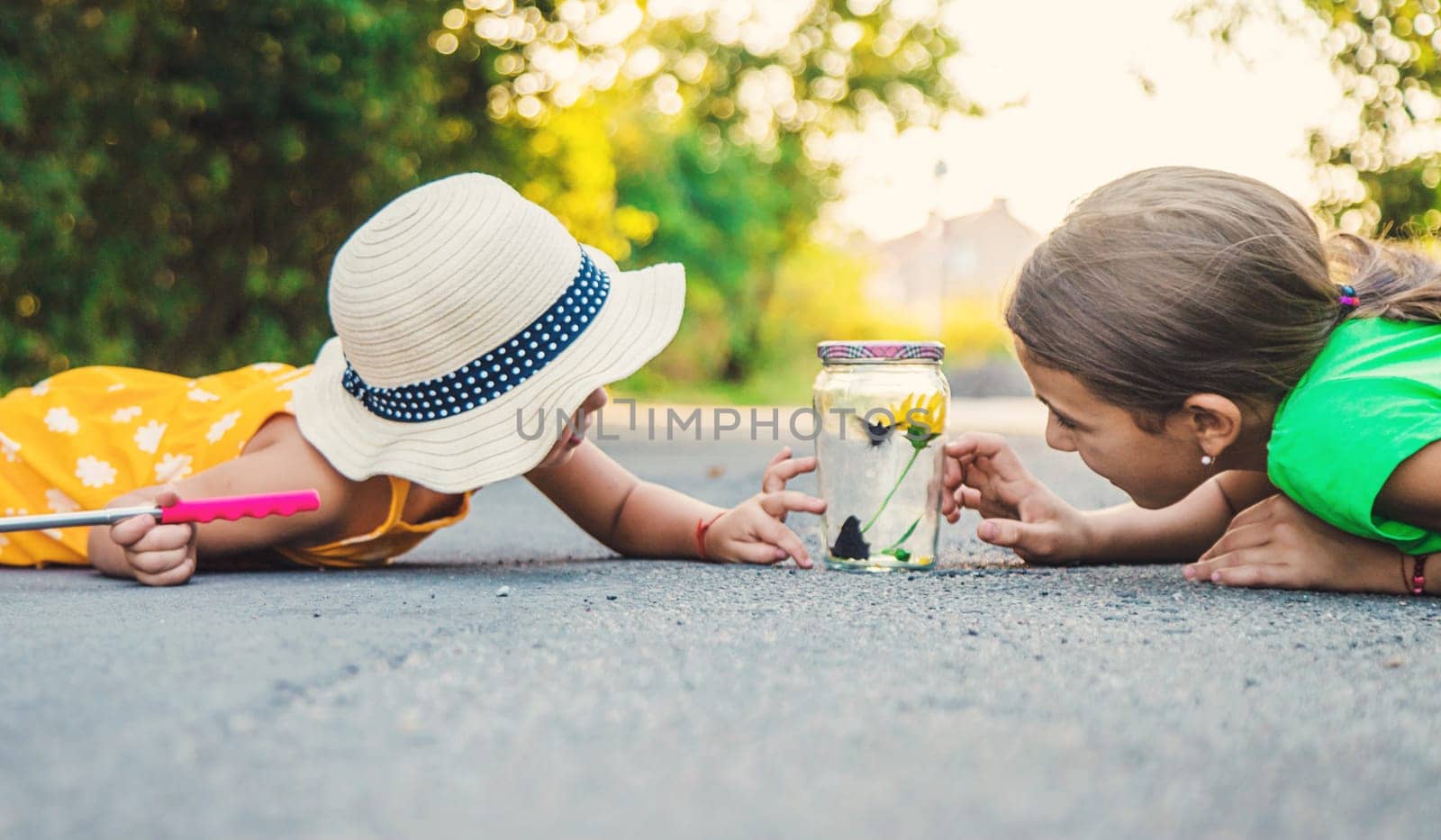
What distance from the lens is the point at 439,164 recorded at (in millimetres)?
6012

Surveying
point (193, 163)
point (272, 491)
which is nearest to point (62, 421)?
point (272, 491)

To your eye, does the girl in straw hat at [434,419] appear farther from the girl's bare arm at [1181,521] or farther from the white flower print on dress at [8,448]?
the girl's bare arm at [1181,521]

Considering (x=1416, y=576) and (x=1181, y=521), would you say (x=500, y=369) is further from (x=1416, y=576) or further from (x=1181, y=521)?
(x=1416, y=576)

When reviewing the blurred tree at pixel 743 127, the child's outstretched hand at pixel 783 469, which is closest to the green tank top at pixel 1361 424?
the child's outstretched hand at pixel 783 469

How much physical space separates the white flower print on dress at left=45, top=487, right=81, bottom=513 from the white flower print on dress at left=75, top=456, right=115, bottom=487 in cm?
5

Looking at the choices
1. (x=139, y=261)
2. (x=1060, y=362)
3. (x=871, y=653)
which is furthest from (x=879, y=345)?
(x=139, y=261)

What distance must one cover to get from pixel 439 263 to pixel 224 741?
1.10 metres

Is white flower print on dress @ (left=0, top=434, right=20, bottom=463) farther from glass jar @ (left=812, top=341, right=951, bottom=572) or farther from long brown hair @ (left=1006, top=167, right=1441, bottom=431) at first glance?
long brown hair @ (left=1006, top=167, right=1441, bottom=431)

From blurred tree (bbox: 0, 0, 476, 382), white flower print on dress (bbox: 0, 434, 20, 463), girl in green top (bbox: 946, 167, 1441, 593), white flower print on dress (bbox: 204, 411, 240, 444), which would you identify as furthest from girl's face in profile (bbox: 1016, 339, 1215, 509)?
blurred tree (bbox: 0, 0, 476, 382)

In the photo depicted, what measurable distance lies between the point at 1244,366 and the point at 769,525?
75 cm

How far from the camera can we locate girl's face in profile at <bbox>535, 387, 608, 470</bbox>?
199 centimetres

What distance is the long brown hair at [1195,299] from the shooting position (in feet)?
6.15

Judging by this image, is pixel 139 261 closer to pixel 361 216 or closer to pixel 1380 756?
pixel 361 216

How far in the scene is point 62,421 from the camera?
2557 millimetres
